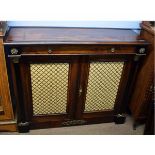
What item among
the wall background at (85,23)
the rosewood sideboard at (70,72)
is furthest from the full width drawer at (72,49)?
the wall background at (85,23)

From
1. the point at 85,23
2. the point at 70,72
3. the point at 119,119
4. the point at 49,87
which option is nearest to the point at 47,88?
the point at 49,87

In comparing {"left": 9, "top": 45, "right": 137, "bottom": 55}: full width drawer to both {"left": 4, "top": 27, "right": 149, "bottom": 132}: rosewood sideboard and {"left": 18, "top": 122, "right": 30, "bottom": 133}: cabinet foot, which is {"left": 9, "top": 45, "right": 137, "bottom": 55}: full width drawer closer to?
{"left": 4, "top": 27, "right": 149, "bottom": 132}: rosewood sideboard

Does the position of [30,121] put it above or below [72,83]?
below

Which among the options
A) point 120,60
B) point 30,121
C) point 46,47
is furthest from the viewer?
point 30,121

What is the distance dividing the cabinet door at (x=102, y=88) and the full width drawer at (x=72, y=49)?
59mm

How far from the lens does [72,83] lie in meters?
1.30

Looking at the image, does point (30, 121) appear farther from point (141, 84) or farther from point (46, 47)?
point (141, 84)

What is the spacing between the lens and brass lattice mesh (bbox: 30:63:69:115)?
4.02 ft

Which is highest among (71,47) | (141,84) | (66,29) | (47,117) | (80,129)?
(66,29)

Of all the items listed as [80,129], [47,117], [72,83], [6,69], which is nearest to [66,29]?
[72,83]

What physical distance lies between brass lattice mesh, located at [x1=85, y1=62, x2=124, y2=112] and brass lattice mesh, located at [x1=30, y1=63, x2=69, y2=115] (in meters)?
0.16

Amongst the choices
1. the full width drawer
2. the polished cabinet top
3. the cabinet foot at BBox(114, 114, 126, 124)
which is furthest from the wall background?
the cabinet foot at BBox(114, 114, 126, 124)

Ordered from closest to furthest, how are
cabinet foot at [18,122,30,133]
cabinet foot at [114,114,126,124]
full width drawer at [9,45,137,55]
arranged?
full width drawer at [9,45,137,55] → cabinet foot at [18,122,30,133] → cabinet foot at [114,114,126,124]

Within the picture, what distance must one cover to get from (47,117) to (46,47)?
0.53m
